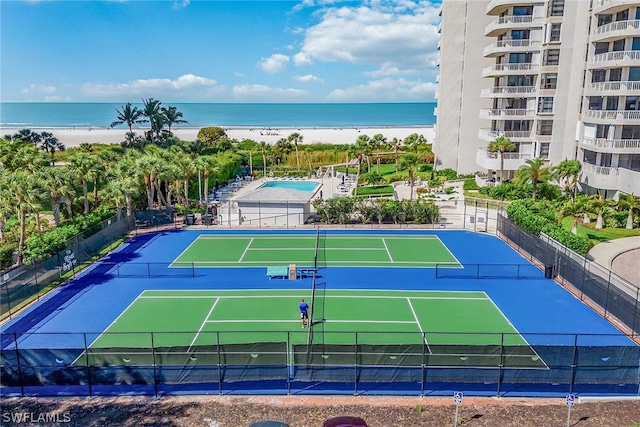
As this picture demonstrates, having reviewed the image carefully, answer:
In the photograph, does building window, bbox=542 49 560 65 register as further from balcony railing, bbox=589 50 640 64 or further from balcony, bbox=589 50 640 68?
balcony, bbox=589 50 640 68

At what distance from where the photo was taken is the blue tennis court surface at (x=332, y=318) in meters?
16.0

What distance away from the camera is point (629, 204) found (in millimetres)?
35844

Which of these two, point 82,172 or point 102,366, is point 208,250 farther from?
point 102,366

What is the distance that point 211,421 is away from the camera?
1472cm

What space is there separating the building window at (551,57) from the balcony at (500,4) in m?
5.28

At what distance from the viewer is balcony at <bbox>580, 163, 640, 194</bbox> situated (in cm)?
3788

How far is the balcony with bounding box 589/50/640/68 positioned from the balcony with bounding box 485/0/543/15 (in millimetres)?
11226

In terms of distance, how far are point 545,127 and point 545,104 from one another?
2.11 metres

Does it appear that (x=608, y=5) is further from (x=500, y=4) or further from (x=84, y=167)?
(x=84, y=167)

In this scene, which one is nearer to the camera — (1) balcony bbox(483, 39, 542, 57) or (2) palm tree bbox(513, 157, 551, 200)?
(2) palm tree bbox(513, 157, 551, 200)

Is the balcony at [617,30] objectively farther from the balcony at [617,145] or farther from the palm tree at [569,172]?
the palm tree at [569,172]

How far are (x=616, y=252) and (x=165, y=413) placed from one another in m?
27.7

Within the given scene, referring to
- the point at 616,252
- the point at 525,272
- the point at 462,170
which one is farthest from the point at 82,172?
the point at 462,170

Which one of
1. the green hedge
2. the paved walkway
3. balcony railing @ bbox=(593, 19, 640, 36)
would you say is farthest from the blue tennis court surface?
balcony railing @ bbox=(593, 19, 640, 36)
